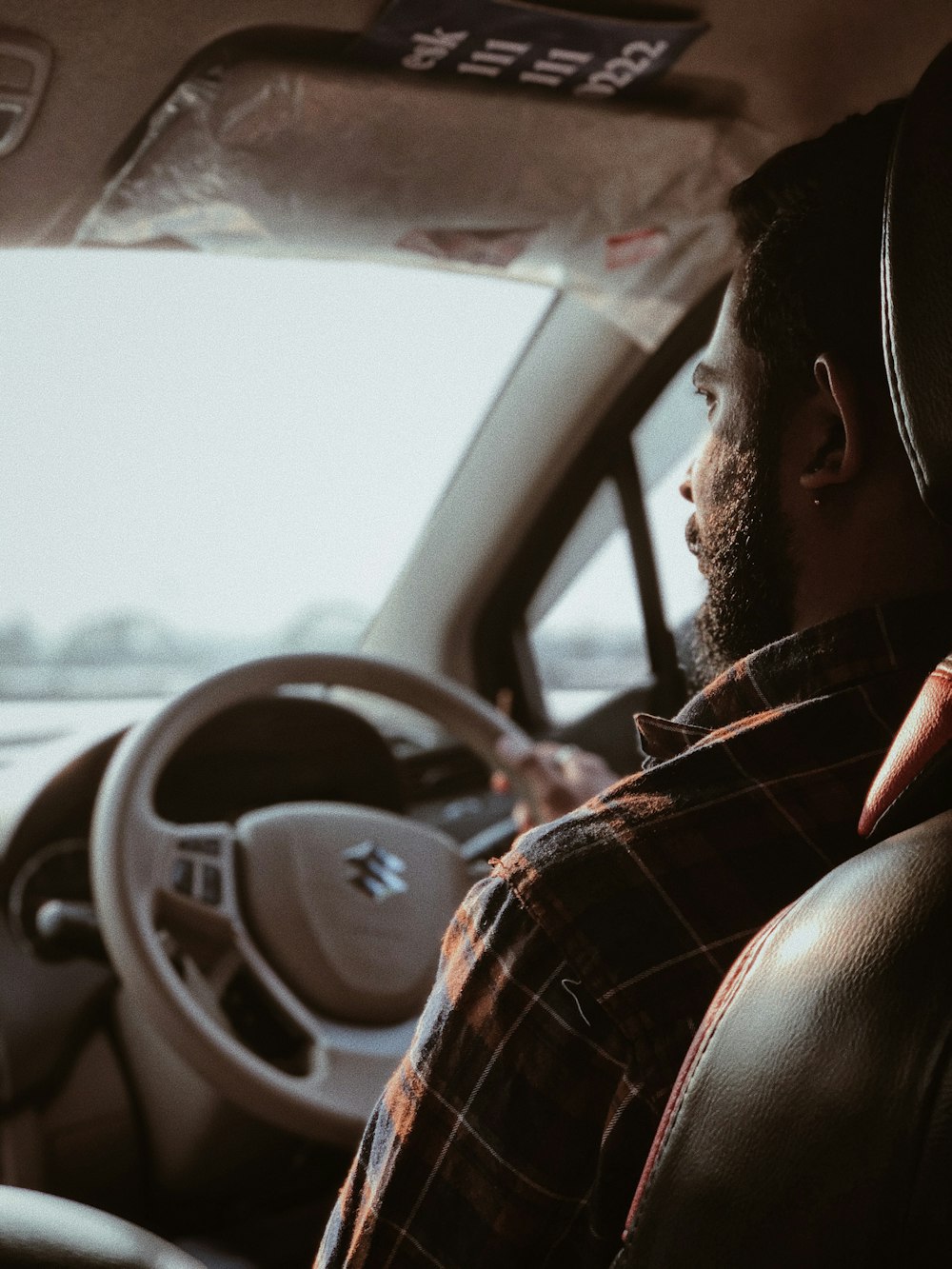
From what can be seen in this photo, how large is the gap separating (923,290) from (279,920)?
1.18 meters

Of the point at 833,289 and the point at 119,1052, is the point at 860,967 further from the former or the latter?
the point at 119,1052

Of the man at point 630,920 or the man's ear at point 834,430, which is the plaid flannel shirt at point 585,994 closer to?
the man at point 630,920

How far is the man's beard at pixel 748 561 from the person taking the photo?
40.1 inches

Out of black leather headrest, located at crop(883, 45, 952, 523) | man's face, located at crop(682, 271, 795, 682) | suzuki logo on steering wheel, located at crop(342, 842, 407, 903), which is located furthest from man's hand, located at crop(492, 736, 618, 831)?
black leather headrest, located at crop(883, 45, 952, 523)

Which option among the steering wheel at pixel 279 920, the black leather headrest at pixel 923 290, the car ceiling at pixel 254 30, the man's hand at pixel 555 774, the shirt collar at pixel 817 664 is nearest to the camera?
the black leather headrest at pixel 923 290

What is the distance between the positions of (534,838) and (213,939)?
887mm

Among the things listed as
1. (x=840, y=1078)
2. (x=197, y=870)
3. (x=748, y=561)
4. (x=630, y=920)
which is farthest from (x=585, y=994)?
(x=197, y=870)

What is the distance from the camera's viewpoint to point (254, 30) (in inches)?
50.8

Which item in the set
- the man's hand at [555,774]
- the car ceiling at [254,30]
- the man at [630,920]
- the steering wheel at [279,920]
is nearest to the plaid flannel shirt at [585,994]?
the man at [630,920]

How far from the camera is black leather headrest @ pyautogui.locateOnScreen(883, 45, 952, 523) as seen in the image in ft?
2.42

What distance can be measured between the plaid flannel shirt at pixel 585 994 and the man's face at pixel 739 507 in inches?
7.2

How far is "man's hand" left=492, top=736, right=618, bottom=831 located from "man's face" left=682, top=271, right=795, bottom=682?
0.75 m

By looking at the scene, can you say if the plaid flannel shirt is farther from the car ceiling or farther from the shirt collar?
the car ceiling

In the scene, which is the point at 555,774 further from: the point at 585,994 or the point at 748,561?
the point at 585,994
